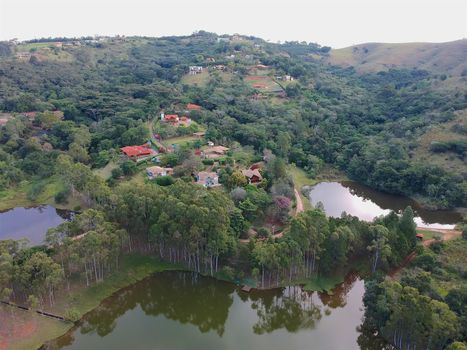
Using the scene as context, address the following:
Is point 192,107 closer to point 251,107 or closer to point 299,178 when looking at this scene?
point 251,107

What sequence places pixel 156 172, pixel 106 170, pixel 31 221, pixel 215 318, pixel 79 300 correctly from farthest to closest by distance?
pixel 106 170
pixel 156 172
pixel 31 221
pixel 79 300
pixel 215 318

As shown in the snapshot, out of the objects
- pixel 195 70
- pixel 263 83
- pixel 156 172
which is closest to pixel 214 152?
pixel 156 172

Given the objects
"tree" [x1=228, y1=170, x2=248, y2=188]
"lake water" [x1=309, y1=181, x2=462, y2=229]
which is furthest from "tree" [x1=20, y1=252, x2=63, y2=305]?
"lake water" [x1=309, y1=181, x2=462, y2=229]

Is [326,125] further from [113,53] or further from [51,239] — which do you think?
[113,53]

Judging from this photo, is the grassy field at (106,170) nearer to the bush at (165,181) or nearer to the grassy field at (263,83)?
the bush at (165,181)

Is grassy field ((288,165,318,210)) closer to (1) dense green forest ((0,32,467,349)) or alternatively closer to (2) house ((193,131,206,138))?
(1) dense green forest ((0,32,467,349))

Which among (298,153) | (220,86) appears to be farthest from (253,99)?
(298,153)
